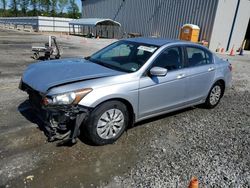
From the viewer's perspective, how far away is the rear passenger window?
4.71m

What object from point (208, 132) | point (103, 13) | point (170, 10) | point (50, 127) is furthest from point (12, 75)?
point (103, 13)

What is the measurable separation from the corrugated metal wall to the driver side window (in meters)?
16.7

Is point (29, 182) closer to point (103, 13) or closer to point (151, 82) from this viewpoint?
point (151, 82)

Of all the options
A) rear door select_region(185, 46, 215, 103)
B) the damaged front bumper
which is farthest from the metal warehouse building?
the damaged front bumper

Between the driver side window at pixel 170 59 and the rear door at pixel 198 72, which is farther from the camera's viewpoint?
the rear door at pixel 198 72

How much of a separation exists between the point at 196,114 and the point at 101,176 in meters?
3.04

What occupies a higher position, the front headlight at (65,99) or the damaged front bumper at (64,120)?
the front headlight at (65,99)

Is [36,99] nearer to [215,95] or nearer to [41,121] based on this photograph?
[41,121]

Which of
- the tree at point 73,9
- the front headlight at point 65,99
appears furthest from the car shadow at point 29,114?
the tree at point 73,9

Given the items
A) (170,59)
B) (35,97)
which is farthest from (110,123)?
(170,59)

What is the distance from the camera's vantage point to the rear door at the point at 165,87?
3.90 metres

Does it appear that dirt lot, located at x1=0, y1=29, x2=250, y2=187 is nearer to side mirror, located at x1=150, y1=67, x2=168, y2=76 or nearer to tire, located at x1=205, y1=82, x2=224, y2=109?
tire, located at x1=205, y1=82, x2=224, y2=109

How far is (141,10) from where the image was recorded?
85.0ft

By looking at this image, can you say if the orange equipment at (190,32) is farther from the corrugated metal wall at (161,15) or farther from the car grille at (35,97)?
the car grille at (35,97)
